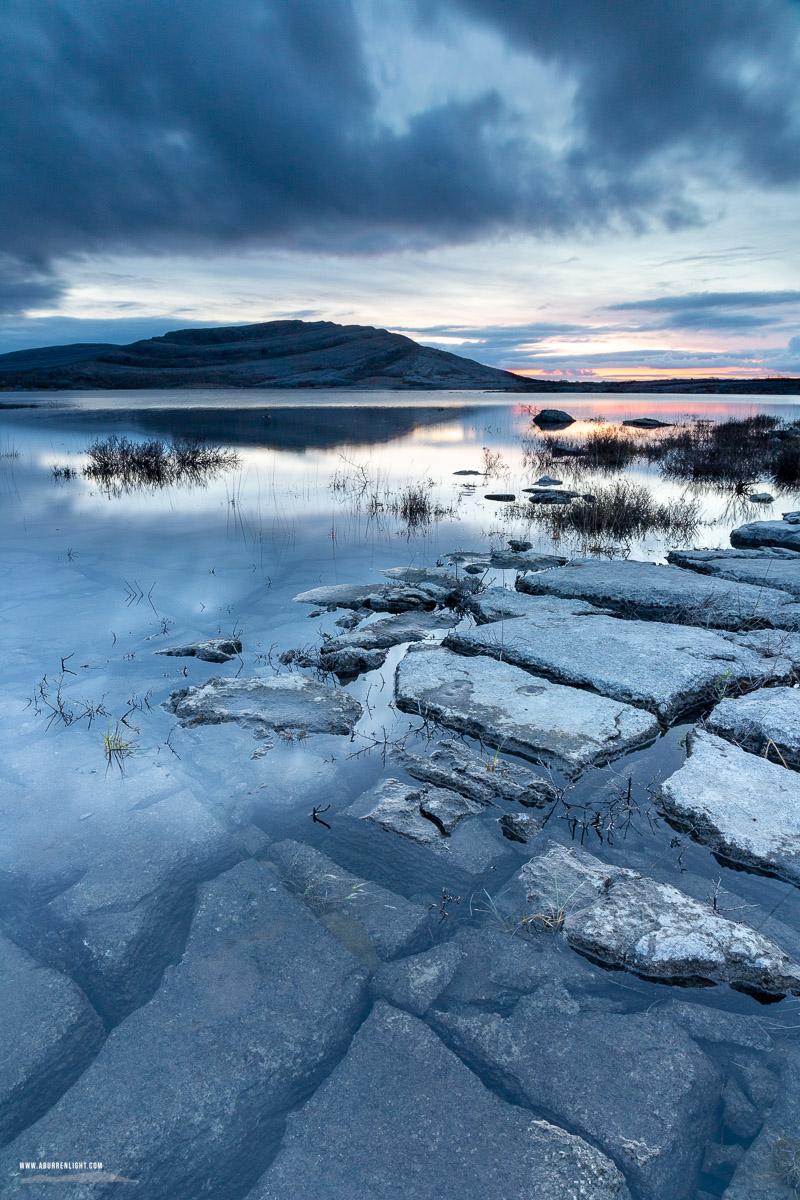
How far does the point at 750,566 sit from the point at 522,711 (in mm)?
3506

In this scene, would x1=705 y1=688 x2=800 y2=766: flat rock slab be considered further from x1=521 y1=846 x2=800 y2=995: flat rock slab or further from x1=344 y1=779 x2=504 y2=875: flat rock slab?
x1=344 y1=779 x2=504 y2=875: flat rock slab

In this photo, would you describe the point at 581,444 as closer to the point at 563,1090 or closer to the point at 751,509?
the point at 751,509

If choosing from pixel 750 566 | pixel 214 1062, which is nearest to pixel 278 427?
pixel 750 566

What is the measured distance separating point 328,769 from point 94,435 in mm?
19735

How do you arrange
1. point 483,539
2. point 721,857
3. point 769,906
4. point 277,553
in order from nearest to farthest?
point 769,906
point 721,857
point 277,553
point 483,539

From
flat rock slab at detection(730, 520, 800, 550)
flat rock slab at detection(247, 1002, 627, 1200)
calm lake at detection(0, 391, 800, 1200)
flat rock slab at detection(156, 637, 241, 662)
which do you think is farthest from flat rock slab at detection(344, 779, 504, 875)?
flat rock slab at detection(730, 520, 800, 550)

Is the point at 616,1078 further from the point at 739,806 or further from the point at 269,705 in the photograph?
the point at 269,705

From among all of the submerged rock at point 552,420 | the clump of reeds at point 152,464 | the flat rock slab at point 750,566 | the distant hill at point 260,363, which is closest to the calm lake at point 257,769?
the flat rock slab at point 750,566

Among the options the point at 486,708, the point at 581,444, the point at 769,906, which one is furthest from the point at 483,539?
the point at 581,444

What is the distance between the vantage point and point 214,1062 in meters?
1.54

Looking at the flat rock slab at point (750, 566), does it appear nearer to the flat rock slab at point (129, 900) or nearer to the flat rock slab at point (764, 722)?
the flat rock slab at point (764, 722)

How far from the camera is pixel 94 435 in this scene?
753 inches

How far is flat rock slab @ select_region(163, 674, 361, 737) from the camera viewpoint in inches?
121

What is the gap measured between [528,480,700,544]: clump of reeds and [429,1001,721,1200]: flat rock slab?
641 cm
